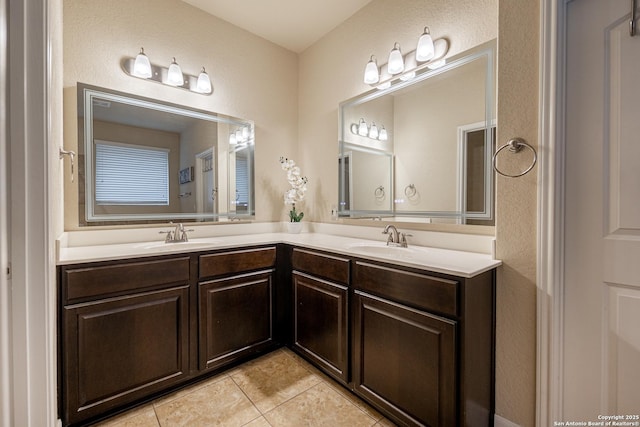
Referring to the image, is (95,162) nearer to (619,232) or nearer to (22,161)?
(22,161)

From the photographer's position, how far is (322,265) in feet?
5.84

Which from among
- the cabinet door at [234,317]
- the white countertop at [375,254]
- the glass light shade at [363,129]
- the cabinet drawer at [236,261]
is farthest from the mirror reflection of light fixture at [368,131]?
the cabinet door at [234,317]

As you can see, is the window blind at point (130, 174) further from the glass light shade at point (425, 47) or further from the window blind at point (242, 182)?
the glass light shade at point (425, 47)

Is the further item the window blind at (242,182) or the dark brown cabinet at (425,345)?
the window blind at (242,182)

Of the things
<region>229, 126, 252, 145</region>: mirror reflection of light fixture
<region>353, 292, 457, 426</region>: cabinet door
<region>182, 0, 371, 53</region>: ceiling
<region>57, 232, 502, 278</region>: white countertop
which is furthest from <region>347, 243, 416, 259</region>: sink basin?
<region>182, 0, 371, 53</region>: ceiling

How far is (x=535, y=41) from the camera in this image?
123cm

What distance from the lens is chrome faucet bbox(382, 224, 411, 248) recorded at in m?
1.84

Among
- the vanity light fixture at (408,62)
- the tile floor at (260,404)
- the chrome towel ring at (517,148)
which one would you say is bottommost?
the tile floor at (260,404)

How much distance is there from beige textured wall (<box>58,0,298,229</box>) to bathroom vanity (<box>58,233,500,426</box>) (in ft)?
2.29

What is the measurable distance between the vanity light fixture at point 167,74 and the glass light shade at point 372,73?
1242 mm

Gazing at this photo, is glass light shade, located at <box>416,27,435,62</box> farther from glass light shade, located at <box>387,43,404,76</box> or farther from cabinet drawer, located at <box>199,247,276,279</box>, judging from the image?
cabinet drawer, located at <box>199,247,276,279</box>

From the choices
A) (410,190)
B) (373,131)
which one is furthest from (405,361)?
(373,131)

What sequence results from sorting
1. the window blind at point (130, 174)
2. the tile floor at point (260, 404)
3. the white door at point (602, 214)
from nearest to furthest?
the white door at point (602, 214), the tile floor at point (260, 404), the window blind at point (130, 174)

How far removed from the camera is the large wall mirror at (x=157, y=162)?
1.80 meters
